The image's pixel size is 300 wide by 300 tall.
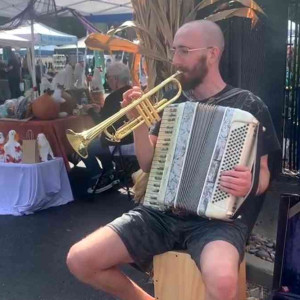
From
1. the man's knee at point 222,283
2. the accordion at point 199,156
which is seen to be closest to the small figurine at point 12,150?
the accordion at point 199,156

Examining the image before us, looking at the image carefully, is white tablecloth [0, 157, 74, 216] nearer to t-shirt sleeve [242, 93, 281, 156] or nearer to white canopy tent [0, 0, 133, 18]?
t-shirt sleeve [242, 93, 281, 156]

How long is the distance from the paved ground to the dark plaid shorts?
91 cm

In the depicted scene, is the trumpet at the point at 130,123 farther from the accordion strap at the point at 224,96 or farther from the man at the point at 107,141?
the man at the point at 107,141

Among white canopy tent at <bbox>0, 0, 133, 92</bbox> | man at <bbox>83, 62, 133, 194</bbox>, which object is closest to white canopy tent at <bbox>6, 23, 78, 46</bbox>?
Result: white canopy tent at <bbox>0, 0, 133, 92</bbox>

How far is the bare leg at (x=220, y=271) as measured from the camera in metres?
1.96

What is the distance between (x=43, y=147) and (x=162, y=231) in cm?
256

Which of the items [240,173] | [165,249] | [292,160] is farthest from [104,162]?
[240,173]

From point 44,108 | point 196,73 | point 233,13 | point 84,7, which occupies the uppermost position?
point 84,7

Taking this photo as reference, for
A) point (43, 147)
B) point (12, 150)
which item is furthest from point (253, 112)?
point (12, 150)

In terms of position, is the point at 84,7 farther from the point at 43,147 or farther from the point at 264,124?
the point at 264,124

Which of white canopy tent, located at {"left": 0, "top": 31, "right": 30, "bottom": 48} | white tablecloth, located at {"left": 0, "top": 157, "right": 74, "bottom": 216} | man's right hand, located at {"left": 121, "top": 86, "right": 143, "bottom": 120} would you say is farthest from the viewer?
white canopy tent, located at {"left": 0, "top": 31, "right": 30, "bottom": 48}

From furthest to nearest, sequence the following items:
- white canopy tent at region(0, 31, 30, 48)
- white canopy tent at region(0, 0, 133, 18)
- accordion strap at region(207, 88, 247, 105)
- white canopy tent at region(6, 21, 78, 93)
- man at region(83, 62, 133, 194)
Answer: white canopy tent at region(0, 31, 30, 48) < white canopy tent at region(6, 21, 78, 93) < white canopy tent at region(0, 0, 133, 18) < man at region(83, 62, 133, 194) < accordion strap at region(207, 88, 247, 105)

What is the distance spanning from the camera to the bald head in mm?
2369

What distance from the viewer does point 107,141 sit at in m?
4.79
